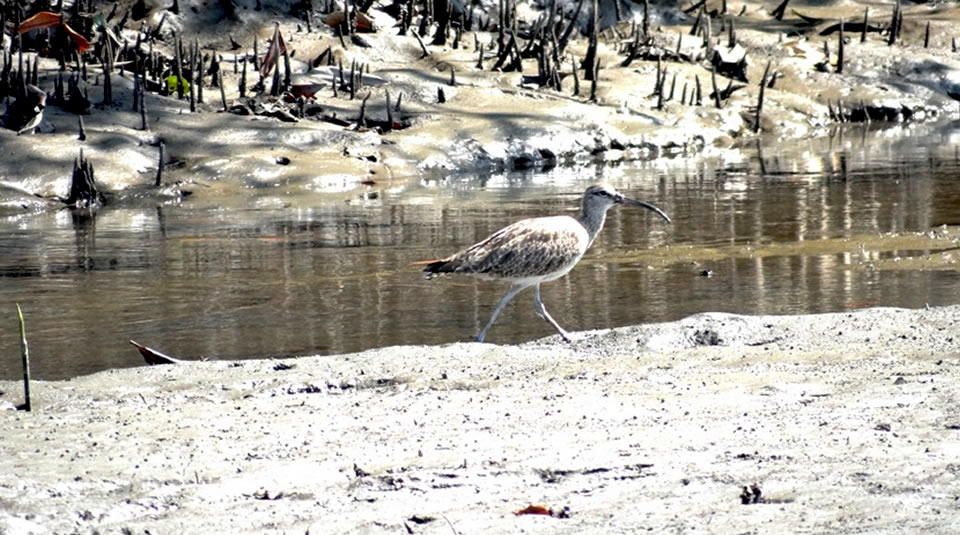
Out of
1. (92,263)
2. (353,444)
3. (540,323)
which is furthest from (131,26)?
(353,444)

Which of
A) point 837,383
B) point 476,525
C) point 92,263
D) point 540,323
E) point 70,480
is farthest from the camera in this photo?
point 92,263

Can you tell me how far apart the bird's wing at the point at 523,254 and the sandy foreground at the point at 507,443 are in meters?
1.28

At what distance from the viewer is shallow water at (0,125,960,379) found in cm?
932

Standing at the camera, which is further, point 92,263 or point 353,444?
point 92,263

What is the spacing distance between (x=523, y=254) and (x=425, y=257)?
3525 mm

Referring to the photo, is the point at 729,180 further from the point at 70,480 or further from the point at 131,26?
the point at 70,480

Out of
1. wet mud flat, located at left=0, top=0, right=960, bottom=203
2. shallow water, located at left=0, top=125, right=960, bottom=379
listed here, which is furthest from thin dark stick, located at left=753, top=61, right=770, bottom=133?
shallow water, located at left=0, top=125, right=960, bottom=379

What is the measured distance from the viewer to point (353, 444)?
5676mm

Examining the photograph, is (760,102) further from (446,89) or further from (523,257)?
(523,257)

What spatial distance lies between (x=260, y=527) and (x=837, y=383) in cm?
272

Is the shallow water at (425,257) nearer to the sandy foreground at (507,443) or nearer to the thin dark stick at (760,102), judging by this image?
the sandy foreground at (507,443)

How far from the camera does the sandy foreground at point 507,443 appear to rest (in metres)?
4.77

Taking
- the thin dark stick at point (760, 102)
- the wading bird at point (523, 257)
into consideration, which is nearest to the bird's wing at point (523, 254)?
the wading bird at point (523, 257)

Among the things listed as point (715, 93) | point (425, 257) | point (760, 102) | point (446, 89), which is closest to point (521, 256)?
point (425, 257)
